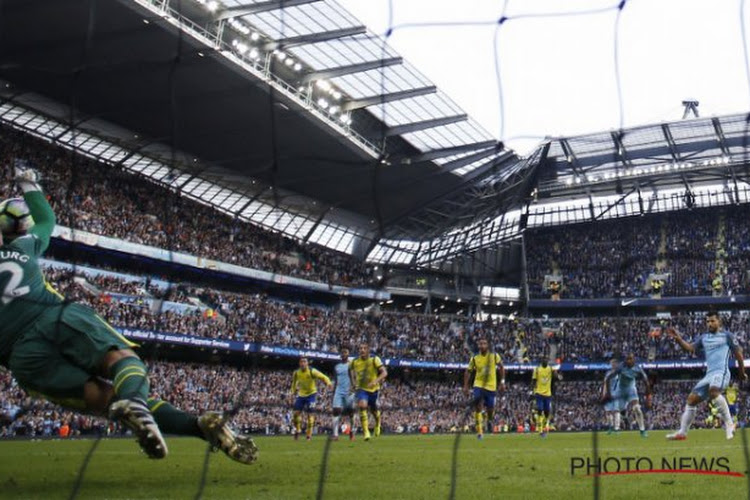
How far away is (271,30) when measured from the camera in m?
27.8

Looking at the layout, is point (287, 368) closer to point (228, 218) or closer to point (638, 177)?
point (228, 218)

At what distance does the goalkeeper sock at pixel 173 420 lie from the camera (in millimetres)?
4570

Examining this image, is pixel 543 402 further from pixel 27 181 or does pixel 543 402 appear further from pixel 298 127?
pixel 298 127

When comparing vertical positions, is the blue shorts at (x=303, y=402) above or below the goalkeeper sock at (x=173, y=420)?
above

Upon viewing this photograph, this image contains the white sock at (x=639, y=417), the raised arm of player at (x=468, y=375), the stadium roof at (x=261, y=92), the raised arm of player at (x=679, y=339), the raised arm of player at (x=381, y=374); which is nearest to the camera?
the raised arm of player at (x=679, y=339)

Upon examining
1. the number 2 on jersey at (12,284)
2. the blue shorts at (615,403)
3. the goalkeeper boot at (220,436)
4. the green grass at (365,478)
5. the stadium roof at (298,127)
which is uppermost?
the stadium roof at (298,127)

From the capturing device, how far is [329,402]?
30.4m

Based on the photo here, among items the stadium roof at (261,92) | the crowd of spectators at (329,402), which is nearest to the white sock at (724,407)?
the crowd of spectators at (329,402)

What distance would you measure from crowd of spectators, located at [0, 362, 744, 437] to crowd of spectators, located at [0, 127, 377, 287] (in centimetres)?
496

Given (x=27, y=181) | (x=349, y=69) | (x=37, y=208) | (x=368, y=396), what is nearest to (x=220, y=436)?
(x=37, y=208)

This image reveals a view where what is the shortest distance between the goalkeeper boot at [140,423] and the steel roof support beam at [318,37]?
2392 centimetres

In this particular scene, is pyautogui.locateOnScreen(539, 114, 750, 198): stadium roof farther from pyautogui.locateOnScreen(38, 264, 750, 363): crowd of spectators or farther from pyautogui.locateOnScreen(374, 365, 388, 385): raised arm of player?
pyautogui.locateOnScreen(374, 365, 388, 385): raised arm of player

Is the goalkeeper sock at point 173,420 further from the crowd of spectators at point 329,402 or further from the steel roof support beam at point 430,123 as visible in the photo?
the steel roof support beam at point 430,123

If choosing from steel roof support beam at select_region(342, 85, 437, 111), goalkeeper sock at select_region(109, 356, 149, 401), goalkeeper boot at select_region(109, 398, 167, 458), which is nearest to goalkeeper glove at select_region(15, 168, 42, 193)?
goalkeeper sock at select_region(109, 356, 149, 401)
